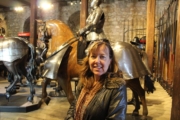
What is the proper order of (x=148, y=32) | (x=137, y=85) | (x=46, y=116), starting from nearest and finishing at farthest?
(x=137, y=85) → (x=46, y=116) → (x=148, y=32)

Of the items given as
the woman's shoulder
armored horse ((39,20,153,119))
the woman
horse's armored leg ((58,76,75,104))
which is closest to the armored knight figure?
armored horse ((39,20,153,119))

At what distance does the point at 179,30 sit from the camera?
3.09 meters

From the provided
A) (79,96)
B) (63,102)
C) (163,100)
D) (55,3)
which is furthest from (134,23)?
(79,96)

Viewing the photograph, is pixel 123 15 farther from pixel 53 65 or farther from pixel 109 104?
Answer: pixel 109 104

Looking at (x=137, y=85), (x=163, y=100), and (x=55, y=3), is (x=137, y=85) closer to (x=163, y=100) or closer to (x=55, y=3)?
(x=163, y=100)

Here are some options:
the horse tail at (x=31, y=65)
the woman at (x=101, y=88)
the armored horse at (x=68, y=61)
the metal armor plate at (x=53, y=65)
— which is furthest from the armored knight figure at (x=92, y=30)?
the woman at (x=101, y=88)

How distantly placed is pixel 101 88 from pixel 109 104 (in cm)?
11

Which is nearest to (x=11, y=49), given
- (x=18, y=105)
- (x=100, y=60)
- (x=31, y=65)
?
(x=31, y=65)

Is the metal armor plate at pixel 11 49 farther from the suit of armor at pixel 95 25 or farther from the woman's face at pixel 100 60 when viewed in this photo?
the woman's face at pixel 100 60

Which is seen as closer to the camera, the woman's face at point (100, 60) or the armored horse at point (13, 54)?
the woman's face at point (100, 60)

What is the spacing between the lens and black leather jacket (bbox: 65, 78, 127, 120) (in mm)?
1177

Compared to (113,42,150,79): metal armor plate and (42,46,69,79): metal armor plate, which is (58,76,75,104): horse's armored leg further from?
(113,42,150,79): metal armor plate

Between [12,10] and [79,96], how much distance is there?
485 inches

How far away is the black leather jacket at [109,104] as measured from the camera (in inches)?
46.3
